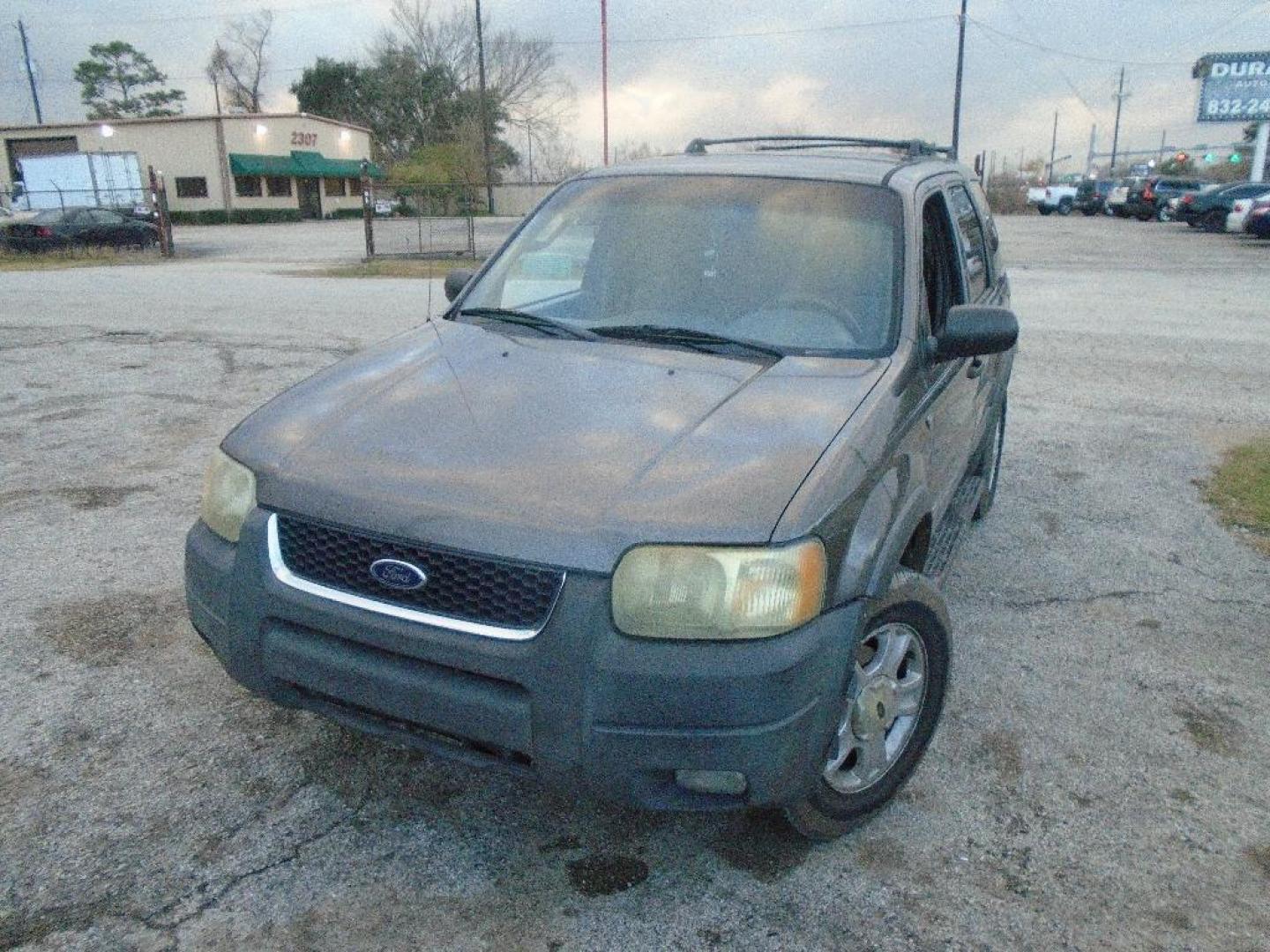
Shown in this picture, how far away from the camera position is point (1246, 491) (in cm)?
560

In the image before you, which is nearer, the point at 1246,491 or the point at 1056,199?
the point at 1246,491

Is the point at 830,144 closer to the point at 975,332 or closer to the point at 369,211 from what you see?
the point at 975,332

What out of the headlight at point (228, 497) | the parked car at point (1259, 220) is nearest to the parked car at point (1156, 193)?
the parked car at point (1259, 220)

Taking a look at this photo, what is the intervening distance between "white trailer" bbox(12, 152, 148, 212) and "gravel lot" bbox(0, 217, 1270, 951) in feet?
112

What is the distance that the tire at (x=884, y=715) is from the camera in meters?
2.52

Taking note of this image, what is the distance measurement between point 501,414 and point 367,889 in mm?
1256

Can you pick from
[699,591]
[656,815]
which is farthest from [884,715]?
[699,591]

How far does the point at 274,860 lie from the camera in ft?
8.36

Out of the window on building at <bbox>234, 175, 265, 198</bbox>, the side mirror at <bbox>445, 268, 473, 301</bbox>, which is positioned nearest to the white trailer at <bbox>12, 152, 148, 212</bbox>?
the window on building at <bbox>234, 175, 265, 198</bbox>

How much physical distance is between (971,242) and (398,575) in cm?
312

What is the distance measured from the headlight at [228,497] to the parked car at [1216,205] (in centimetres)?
3133

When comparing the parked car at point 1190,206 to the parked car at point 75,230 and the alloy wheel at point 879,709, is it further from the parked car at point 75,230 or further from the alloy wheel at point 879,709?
the alloy wheel at point 879,709

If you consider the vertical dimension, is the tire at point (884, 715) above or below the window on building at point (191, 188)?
below

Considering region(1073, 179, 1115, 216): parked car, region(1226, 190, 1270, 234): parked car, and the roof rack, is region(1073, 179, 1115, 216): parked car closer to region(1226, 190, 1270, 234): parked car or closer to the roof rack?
region(1226, 190, 1270, 234): parked car
